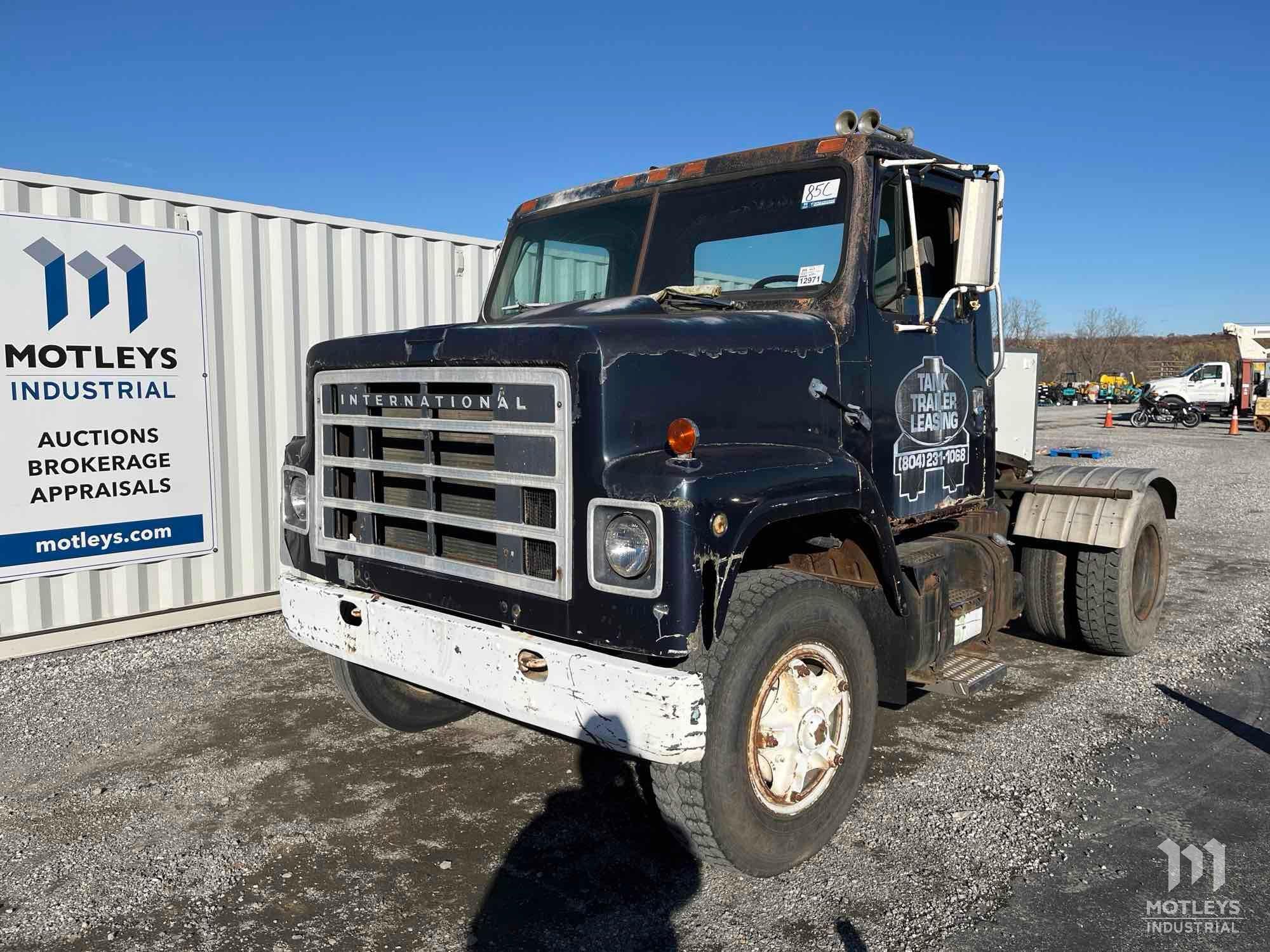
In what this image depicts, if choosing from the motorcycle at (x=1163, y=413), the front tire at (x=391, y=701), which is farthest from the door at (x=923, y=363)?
the motorcycle at (x=1163, y=413)

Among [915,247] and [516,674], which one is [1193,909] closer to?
[516,674]

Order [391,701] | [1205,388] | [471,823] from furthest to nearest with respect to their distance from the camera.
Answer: [1205,388] < [391,701] < [471,823]

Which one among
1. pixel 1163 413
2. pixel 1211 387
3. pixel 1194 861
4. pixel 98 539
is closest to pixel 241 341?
pixel 98 539

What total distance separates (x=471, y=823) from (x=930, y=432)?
8.77 ft

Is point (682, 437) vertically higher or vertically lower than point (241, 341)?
lower

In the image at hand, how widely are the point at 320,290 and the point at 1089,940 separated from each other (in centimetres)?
640

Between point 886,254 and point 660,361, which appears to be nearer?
point 660,361

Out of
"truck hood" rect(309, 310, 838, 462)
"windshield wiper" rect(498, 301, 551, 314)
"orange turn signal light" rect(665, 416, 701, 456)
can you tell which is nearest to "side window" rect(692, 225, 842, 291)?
"truck hood" rect(309, 310, 838, 462)

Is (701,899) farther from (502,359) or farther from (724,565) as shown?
(502,359)

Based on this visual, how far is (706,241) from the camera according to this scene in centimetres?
437

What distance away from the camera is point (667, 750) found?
9.60 ft

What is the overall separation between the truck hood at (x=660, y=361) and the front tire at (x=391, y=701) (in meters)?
1.52

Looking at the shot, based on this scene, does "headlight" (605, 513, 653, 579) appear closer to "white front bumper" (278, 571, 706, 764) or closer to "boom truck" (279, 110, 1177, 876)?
"boom truck" (279, 110, 1177, 876)

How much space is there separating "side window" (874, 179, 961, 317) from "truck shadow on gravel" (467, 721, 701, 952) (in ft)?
7.73
